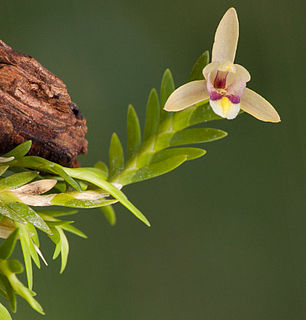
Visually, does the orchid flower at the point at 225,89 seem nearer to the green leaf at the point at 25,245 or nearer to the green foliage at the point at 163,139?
the green foliage at the point at 163,139

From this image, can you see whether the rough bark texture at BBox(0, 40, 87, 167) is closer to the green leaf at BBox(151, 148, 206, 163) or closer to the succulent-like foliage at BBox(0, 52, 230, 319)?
the succulent-like foliage at BBox(0, 52, 230, 319)

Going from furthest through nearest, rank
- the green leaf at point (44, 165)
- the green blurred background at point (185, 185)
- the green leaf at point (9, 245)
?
the green blurred background at point (185, 185), the green leaf at point (44, 165), the green leaf at point (9, 245)

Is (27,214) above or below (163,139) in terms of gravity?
below

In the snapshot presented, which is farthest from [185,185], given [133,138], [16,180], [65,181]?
[16,180]

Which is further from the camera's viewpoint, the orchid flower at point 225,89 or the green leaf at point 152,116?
the green leaf at point 152,116

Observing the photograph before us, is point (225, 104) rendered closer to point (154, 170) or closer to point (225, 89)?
point (225, 89)

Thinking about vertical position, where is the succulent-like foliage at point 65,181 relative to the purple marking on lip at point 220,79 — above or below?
below

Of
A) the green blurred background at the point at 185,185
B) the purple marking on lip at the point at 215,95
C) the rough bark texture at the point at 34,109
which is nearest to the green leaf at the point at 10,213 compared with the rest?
the rough bark texture at the point at 34,109

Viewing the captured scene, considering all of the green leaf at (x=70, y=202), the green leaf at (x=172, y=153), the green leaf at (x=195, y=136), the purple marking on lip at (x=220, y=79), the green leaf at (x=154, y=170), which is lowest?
the green leaf at (x=70, y=202)
